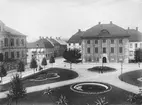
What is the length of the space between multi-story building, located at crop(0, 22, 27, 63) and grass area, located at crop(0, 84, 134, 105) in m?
17.1

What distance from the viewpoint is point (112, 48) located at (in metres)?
46.8

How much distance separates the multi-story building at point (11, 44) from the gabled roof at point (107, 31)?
19474mm

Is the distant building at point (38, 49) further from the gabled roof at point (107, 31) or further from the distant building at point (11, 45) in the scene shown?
the distant building at point (11, 45)

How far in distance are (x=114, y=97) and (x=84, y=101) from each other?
350 centimetres

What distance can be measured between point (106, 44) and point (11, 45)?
2696cm

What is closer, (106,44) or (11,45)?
(11,45)

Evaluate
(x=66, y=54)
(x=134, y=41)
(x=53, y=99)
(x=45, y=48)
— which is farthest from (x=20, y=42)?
(x=134, y=41)

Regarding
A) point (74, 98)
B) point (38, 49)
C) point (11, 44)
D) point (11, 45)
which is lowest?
point (74, 98)

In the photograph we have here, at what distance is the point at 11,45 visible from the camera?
3569cm

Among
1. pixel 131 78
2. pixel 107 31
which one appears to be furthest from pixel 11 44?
pixel 107 31

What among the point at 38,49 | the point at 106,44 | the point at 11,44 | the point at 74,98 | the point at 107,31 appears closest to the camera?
the point at 74,98

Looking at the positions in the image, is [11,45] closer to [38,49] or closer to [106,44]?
[38,49]

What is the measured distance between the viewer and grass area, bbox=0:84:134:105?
15.8 metres

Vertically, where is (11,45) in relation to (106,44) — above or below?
below
